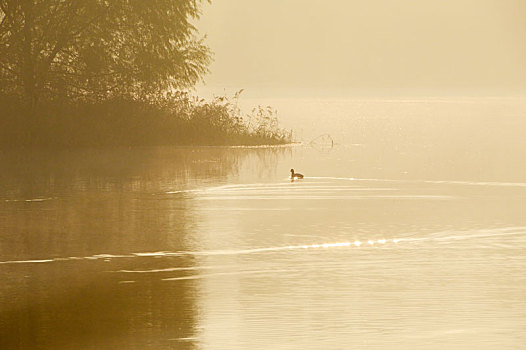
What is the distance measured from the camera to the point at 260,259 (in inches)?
594

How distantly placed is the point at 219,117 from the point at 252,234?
24.0m

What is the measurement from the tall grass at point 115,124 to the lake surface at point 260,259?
27.5 feet

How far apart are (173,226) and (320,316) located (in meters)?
7.07

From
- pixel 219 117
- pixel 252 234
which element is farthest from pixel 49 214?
pixel 219 117

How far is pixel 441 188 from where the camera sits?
82.4 feet

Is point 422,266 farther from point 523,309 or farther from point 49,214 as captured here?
point 49,214

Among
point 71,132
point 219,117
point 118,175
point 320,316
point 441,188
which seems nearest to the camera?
point 320,316

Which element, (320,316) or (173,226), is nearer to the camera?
(320,316)

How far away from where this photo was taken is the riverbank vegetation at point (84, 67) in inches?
1486

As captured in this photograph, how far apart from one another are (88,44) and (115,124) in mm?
2527

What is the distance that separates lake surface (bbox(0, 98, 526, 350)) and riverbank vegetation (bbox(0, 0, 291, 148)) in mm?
8582

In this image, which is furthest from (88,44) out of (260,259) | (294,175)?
(260,259)

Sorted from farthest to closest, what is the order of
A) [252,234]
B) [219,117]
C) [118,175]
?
1. [219,117]
2. [118,175]
3. [252,234]

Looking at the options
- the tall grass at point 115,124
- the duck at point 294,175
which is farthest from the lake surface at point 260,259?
the tall grass at point 115,124
